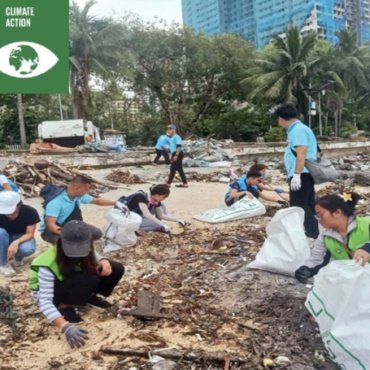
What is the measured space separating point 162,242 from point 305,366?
8.95 ft

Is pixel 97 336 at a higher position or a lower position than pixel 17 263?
lower

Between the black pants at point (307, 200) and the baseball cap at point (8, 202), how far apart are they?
96.9 inches

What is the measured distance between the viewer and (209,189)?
1012cm

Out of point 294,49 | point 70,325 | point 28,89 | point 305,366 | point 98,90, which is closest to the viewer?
point 305,366

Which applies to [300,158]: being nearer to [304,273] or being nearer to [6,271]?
[304,273]

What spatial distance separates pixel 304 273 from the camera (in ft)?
10.7

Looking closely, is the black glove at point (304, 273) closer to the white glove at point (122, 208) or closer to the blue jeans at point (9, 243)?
the white glove at point (122, 208)

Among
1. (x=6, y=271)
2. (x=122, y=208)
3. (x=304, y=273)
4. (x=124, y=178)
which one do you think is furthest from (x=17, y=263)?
(x=124, y=178)

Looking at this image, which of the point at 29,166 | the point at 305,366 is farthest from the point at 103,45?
the point at 305,366

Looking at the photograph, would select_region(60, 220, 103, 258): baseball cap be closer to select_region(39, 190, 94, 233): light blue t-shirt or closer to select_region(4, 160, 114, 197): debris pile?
select_region(39, 190, 94, 233): light blue t-shirt

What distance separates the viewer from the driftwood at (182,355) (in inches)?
99.6

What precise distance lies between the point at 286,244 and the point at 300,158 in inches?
41.4

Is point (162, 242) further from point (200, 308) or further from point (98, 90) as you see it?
point (98, 90)

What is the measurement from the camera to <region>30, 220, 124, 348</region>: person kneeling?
2.75m
